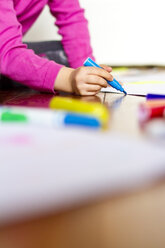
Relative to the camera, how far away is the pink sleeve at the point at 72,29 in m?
0.95

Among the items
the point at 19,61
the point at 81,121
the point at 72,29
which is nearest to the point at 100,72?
the point at 19,61

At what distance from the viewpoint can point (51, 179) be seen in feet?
0.60

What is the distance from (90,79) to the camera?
0.58 m

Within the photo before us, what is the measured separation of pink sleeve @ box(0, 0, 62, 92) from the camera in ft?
2.17

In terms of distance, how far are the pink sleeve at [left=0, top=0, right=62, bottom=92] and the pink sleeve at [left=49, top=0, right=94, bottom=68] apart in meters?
0.27

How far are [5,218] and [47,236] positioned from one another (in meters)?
0.19

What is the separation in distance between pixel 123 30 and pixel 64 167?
50.1 inches

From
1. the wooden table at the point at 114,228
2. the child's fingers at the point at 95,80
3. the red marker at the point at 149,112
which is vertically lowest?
the wooden table at the point at 114,228

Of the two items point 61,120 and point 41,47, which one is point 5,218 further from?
point 41,47

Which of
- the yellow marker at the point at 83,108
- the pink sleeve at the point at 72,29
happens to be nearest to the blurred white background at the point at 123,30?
the pink sleeve at the point at 72,29

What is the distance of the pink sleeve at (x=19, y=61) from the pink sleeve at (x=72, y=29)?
273mm

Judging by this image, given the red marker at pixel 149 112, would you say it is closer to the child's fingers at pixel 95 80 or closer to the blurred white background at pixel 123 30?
the child's fingers at pixel 95 80

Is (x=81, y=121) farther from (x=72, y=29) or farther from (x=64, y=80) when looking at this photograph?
(x=72, y=29)

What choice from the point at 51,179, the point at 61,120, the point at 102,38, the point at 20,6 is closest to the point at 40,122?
the point at 61,120
